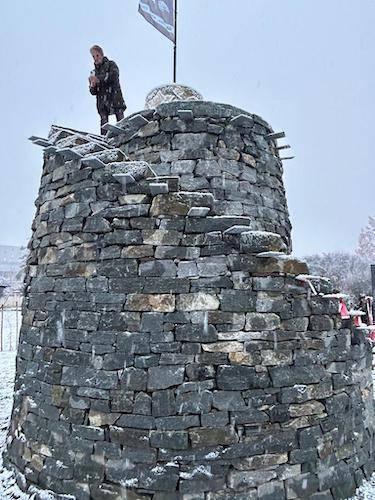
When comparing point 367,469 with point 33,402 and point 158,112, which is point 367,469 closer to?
point 33,402

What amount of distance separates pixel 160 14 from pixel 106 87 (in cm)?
122

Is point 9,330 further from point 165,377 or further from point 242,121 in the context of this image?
point 242,121

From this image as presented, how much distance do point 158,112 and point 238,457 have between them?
355 cm

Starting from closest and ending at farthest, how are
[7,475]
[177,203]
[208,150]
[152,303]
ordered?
[152,303]
[177,203]
[7,475]
[208,150]

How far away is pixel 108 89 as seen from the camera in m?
5.67

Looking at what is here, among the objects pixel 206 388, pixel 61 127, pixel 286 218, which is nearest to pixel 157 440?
pixel 206 388

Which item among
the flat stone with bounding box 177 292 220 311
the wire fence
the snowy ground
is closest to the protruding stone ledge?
the flat stone with bounding box 177 292 220 311

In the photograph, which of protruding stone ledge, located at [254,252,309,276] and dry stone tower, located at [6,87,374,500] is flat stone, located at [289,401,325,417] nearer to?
dry stone tower, located at [6,87,374,500]

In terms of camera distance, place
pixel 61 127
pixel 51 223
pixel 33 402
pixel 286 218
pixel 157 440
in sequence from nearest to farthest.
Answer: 1. pixel 157 440
2. pixel 33 402
3. pixel 51 223
4. pixel 61 127
5. pixel 286 218

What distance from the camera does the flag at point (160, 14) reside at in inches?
209

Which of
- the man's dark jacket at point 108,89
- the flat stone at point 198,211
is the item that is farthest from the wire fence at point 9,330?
the flat stone at point 198,211

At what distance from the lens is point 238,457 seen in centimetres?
342

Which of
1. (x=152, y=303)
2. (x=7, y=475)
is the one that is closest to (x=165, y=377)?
(x=152, y=303)

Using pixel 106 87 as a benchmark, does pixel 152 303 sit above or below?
below
